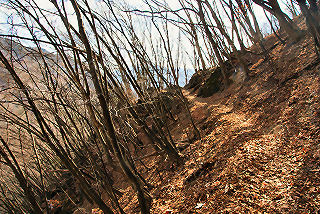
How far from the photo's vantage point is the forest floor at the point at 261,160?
7.07ft

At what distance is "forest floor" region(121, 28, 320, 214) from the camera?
215 cm

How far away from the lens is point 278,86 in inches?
200

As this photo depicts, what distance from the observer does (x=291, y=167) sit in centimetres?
242

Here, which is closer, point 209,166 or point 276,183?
point 276,183

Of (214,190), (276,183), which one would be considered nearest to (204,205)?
(214,190)

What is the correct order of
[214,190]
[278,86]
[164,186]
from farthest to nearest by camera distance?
[278,86], [164,186], [214,190]

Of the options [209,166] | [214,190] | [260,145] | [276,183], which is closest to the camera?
[276,183]

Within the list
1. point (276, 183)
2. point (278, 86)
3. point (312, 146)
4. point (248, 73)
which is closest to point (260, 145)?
point (312, 146)

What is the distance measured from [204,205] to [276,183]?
3.36 feet

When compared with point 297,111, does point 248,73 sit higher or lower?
higher

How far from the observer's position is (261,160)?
2818 millimetres

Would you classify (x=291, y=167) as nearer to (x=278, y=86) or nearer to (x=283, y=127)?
(x=283, y=127)

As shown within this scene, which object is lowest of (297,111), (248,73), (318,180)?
(318,180)

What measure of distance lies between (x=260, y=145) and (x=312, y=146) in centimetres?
82
